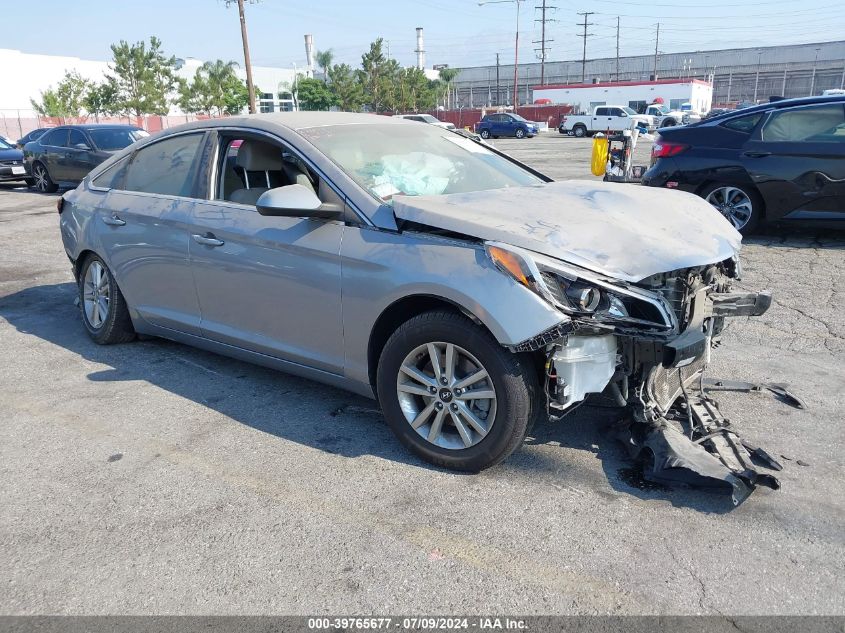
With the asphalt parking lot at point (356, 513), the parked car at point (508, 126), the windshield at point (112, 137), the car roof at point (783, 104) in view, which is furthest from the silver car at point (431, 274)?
the parked car at point (508, 126)

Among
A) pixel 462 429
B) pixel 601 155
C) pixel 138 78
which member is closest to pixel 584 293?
pixel 462 429

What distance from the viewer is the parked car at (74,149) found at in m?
15.8

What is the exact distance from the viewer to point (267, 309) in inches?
161

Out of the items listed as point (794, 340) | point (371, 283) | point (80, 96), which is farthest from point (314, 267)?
point (80, 96)

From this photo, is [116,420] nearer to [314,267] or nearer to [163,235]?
[163,235]

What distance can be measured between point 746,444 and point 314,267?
7.68ft

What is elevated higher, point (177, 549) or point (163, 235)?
point (163, 235)

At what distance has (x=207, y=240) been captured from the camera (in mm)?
4340

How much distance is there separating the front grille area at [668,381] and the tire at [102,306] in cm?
381

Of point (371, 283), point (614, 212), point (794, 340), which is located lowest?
point (794, 340)

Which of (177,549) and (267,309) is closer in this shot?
(177,549)

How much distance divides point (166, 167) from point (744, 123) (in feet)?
22.3

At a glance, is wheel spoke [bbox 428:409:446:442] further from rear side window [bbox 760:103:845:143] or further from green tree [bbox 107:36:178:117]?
green tree [bbox 107:36:178:117]

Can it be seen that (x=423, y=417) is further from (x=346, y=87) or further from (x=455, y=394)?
(x=346, y=87)
